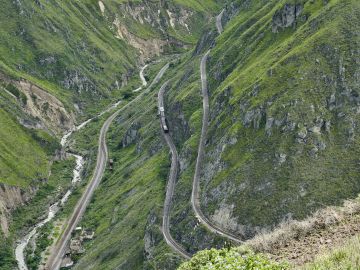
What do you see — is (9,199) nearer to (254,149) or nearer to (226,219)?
(226,219)

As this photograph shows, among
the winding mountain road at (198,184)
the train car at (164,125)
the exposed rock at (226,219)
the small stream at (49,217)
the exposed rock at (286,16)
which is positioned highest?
the small stream at (49,217)

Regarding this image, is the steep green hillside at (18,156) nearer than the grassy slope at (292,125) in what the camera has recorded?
No

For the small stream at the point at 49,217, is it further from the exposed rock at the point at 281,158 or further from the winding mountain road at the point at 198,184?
the exposed rock at the point at 281,158

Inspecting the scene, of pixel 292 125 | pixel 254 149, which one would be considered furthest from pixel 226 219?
pixel 292 125

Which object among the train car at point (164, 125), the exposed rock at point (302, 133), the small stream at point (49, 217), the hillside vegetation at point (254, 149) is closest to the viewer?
the hillside vegetation at point (254, 149)

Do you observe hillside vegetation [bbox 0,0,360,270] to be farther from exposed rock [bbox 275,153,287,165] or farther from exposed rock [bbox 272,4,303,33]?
exposed rock [bbox 272,4,303,33]

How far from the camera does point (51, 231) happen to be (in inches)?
5871

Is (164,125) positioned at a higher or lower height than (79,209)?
lower

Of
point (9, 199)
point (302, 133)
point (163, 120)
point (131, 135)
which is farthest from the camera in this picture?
point (131, 135)

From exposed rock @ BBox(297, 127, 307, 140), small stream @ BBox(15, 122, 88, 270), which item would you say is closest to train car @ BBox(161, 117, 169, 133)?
small stream @ BBox(15, 122, 88, 270)

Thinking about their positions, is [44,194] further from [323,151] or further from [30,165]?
[323,151]

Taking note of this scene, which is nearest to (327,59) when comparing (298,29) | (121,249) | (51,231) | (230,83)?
(298,29)

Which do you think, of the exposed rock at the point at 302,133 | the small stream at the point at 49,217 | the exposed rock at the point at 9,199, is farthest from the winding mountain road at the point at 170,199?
the exposed rock at the point at 9,199

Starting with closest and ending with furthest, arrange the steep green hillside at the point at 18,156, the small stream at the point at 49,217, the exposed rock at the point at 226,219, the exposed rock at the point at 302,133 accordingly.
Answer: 1. the exposed rock at the point at 226,219
2. the exposed rock at the point at 302,133
3. the small stream at the point at 49,217
4. the steep green hillside at the point at 18,156
